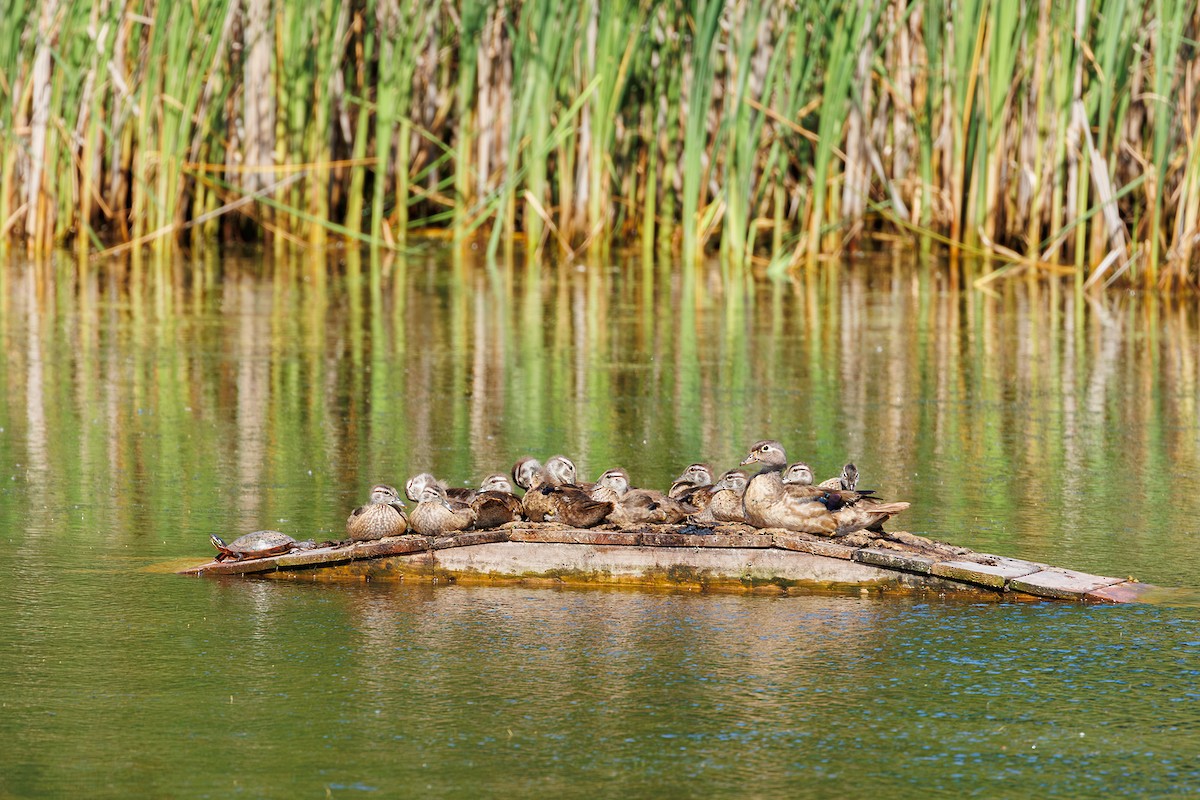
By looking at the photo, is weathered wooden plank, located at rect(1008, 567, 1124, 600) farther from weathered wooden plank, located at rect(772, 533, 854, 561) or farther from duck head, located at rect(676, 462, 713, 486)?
duck head, located at rect(676, 462, 713, 486)

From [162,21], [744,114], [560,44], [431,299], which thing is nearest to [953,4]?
[744,114]

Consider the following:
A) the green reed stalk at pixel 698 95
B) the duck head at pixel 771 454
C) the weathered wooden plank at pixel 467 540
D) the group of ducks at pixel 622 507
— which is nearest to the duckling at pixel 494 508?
the group of ducks at pixel 622 507

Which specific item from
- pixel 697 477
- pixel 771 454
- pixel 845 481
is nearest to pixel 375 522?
pixel 697 477

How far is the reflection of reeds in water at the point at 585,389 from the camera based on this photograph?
7.41 m

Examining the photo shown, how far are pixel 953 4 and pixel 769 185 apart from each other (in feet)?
8.42

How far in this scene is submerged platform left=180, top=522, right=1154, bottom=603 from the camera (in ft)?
18.5

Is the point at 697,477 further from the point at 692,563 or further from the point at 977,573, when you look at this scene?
the point at 977,573

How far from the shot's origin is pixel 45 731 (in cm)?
438

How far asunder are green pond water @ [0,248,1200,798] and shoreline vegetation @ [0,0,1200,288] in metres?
1.68

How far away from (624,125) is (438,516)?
10265mm

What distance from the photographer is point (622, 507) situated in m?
5.97

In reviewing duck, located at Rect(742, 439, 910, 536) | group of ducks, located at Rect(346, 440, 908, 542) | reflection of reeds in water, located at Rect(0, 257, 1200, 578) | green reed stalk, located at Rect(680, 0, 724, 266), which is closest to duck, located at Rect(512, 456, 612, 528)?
group of ducks, located at Rect(346, 440, 908, 542)

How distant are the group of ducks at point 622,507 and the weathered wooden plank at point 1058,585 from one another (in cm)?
41

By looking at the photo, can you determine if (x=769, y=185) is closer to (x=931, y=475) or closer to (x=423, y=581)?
(x=931, y=475)
